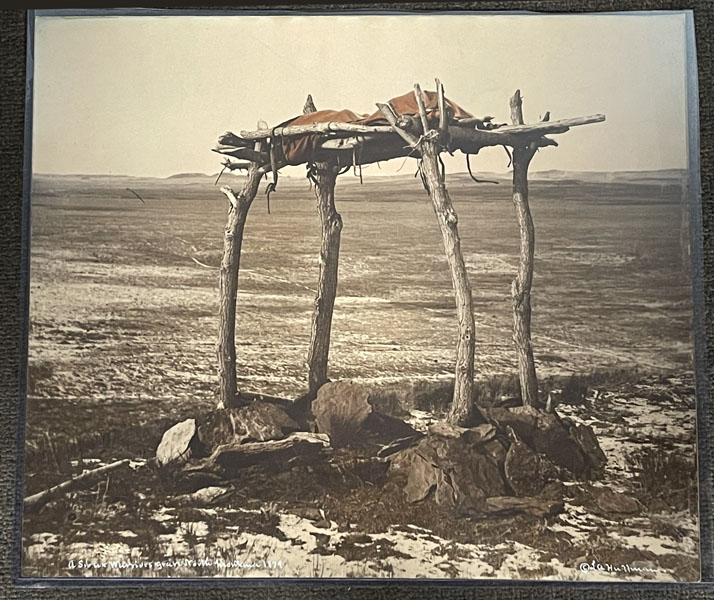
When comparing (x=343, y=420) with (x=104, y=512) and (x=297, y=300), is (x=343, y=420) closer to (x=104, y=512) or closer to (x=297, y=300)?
(x=297, y=300)

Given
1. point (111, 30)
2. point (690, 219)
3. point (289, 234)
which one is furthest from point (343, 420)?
point (111, 30)

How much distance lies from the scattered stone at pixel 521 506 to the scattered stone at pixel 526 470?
15mm

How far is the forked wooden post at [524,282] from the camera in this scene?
3.97 feet

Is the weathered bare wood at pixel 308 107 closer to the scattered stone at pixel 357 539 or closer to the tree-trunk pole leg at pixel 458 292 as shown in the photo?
the tree-trunk pole leg at pixel 458 292

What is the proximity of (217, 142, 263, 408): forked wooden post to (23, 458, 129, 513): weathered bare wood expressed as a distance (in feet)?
0.83

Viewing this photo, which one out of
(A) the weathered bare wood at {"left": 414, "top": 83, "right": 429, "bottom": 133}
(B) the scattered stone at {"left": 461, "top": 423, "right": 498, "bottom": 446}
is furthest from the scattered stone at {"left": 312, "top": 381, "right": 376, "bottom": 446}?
(A) the weathered bare wood at {"left": 414, "top": 83, "right": 429, "bottom": 133}

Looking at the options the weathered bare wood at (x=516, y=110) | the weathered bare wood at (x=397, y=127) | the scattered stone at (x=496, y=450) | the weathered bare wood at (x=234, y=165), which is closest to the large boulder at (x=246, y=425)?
the scattered stone at (x=496, y=450)

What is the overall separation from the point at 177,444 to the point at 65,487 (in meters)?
0.24

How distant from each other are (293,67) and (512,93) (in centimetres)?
48

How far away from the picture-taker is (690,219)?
1.23m

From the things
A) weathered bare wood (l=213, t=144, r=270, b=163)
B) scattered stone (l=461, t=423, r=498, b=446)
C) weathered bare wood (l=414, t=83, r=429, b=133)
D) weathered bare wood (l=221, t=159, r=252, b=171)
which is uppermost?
weathered bare wood (l=414, t=83, r=429, b=133)

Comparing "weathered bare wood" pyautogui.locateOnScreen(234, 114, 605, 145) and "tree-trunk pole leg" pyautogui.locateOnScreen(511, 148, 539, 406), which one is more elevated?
"weathered bare wood" pyautogui.locateOnScreen(234, 114, 605, 145)

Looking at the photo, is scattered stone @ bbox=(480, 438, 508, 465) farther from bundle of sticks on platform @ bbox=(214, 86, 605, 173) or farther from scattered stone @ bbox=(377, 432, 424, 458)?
bundle of sticks on platform @ bbox=(214, 86, 605, 173)

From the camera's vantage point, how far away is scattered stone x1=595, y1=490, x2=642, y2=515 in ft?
3.86
